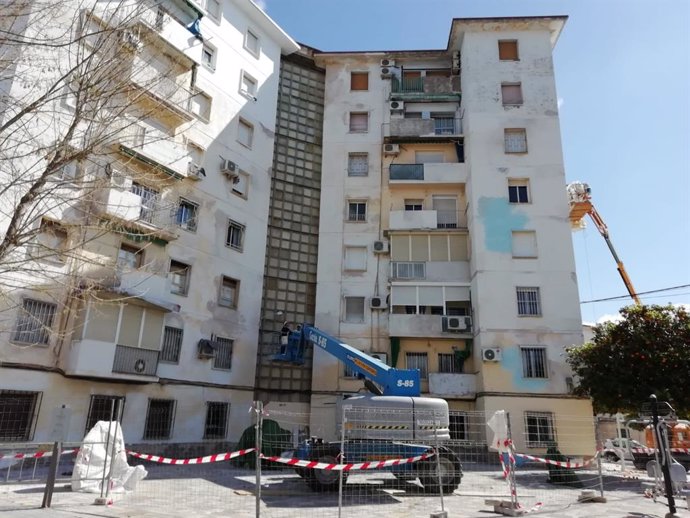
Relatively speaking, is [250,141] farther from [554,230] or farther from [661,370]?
[661,370]

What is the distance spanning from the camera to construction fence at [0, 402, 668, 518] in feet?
30.0

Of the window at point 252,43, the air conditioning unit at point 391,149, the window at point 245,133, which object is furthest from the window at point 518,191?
the window at point 252,43

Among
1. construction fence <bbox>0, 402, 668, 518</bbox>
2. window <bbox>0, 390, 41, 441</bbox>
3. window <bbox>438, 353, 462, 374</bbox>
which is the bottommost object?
construction fence <bbox>0, 402, 668, 518</bbox>

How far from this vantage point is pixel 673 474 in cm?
876

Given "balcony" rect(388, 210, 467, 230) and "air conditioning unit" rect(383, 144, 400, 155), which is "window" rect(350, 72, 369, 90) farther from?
"balcony" rect(388, 210, 467, 230)

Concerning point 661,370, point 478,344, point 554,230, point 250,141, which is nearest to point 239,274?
point 250,141

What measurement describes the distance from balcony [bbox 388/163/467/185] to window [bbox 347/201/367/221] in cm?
191

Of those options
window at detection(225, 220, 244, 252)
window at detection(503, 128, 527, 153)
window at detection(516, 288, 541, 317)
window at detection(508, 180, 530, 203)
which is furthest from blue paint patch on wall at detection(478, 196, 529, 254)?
window at detection(225, 220, 244, 252)

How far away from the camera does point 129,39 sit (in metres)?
7.39

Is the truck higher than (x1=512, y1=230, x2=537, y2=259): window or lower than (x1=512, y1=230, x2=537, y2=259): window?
lower

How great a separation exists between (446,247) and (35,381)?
58.3ft

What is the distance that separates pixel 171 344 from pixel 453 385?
39.5ft

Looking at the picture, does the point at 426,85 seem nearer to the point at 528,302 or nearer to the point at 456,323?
the point at 528,302

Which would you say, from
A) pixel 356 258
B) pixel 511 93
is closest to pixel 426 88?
pixel 511 93
